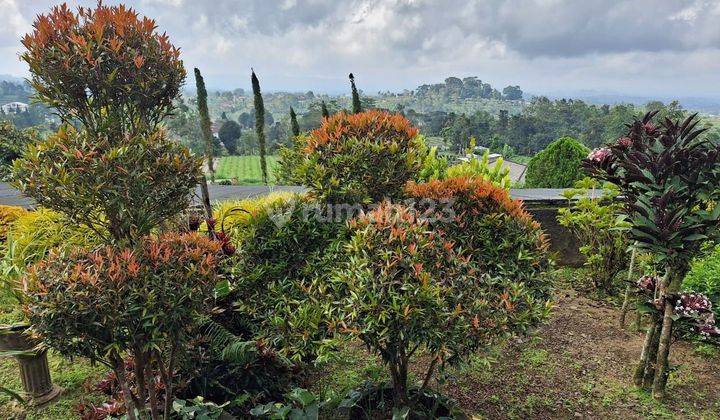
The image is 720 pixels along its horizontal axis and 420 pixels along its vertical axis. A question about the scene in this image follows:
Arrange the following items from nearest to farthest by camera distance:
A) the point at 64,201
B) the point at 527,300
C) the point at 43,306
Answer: the point at 43,306
the point at 64,201
the point at 527,300

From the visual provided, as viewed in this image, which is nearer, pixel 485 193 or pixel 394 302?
pixel 394 302

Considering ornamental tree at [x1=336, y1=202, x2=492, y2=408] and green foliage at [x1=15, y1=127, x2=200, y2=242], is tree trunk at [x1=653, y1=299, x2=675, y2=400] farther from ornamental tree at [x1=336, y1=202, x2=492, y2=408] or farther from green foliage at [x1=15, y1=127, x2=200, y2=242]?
green foliage at [x1=15, y1=127, x2=200, y2=242]

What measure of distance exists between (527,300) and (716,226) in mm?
1499

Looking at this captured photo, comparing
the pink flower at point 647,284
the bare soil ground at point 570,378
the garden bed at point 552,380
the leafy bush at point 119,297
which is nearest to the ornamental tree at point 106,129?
the leafy bush at point 119,297

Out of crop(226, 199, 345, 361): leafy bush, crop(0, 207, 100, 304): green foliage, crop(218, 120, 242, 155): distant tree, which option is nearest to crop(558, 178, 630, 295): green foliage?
crop(226, 199, 345, 361): leafy bush

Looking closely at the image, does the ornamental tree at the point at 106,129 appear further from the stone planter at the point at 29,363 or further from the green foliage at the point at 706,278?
the green foliage at the point at 706,278

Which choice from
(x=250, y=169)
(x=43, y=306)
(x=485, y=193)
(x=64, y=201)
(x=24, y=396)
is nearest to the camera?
(x=43, y=306)

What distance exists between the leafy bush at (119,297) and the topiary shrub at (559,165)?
34.3ft

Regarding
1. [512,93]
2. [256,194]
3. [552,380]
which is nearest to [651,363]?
[552,380]

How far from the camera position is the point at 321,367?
4.21m

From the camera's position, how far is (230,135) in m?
81.8

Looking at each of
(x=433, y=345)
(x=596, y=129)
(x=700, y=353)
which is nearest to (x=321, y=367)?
(x=433, y=345)

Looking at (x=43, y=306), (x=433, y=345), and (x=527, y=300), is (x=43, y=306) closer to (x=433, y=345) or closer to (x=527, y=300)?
(x=433, y=345)

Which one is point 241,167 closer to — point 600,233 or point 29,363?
point 600,233
